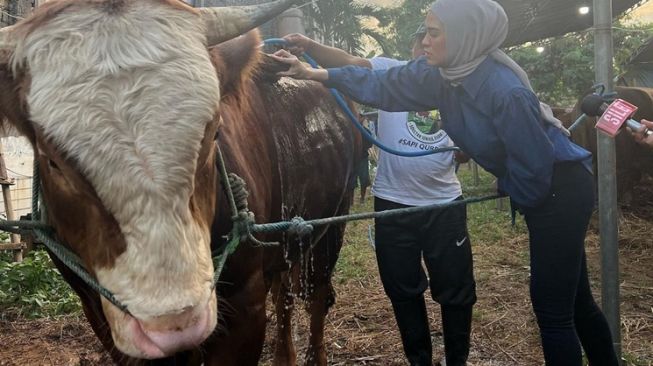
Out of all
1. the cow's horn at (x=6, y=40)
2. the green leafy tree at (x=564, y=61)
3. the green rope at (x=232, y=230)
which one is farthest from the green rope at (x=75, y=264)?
the green leafy tree at (x=564, y=61)

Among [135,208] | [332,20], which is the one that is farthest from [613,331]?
[332,20]

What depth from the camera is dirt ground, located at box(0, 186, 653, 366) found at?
409cm

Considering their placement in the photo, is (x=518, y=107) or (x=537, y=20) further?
(x=537, y=20)

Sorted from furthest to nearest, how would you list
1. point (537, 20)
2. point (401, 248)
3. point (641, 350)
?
point (537, 20) < point (641, 350) < point (401, 248)

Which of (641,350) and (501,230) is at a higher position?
(641,350)

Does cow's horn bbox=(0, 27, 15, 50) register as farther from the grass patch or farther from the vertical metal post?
the vertical metal post

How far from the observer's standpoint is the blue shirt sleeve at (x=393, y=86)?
9.47ft

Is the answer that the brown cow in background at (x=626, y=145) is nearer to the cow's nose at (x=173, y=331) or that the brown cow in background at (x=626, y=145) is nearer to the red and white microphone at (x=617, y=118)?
the red and white microphone at (x=617, y=118)

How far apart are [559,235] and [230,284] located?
1.34 m

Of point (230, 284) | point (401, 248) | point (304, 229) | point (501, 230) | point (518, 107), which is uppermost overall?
point (518, 107)

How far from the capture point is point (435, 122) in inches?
143

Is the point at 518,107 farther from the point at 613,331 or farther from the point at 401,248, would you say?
the point at 613,331

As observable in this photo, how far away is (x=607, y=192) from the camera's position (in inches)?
136

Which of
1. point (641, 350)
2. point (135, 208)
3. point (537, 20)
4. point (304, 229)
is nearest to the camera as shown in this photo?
point (135, 208)
